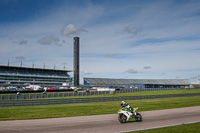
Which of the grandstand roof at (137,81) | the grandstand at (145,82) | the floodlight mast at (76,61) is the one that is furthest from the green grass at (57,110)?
the grandstand roof at (137,81)

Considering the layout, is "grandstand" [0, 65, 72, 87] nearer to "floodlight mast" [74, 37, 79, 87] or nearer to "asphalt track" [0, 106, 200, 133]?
"floodlight mast" [74, 37, 79, 87]

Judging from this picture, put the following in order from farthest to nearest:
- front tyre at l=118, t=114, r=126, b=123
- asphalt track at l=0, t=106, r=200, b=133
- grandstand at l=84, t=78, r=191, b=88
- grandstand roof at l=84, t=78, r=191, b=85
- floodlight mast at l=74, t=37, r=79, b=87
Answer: grandstand roof at l=84, t=78, r=191, b=85, grandstand at l=84, t=78, r=191, b=88, floodlight mast at l=74, t=37, r=79, b=87, front tyre at l=118, t=114, r=126, b=123, asphalt track at l=0, t=106, r=200, b=133

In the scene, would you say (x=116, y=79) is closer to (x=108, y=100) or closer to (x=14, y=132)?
(x=108, y=100)

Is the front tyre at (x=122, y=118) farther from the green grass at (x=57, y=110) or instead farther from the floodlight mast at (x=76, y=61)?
the floodlight mast at (x=76, y=61)

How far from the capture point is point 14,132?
11562mm

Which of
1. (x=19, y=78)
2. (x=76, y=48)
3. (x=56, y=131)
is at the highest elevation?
(x=76, y=48)

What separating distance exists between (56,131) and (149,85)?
125089mm

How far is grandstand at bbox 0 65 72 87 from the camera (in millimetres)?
113312

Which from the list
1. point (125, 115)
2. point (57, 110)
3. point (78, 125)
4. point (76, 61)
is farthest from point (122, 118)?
point (76, 61)

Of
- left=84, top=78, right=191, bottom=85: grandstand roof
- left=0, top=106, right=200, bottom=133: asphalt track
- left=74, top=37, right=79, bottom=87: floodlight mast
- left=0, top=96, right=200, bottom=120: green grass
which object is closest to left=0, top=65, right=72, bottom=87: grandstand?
left=74, top=37, right=79, bottom=87: floodlight mast

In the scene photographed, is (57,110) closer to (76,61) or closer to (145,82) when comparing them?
(76,61)

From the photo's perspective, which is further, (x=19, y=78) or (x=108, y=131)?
(x=19, y=78)

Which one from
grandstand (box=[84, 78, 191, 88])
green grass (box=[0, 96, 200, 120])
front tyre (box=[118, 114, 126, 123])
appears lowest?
green grass (box=[0, 96, 200, 120])

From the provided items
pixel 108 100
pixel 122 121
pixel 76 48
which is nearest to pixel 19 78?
pixel 76 48
